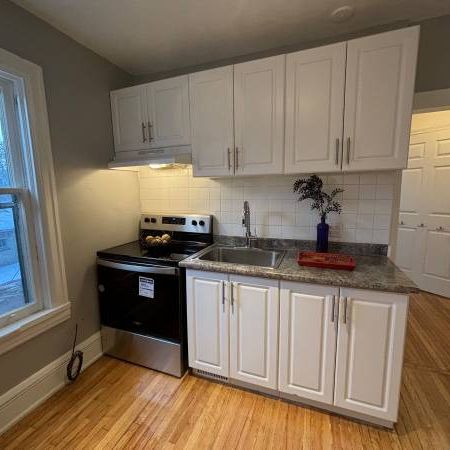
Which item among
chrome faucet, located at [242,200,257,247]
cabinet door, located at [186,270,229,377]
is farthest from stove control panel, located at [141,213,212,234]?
cabinet door, located at [186,270,229,377]

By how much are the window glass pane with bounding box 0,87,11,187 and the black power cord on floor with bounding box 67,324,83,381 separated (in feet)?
3.68

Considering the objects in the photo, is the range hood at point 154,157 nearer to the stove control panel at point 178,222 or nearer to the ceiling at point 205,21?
the stove control panel at point 178,222

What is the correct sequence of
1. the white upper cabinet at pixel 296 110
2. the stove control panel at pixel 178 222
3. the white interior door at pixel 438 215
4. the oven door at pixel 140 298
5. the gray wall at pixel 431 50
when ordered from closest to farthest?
1. the white upper cabinet at pixel 296 110
2. the gray wall at pixel 431 50
3. the oven door at pixel 140 298
4. the stove control panel at pixel 178 222
5. the white interior door at pixel 438 215

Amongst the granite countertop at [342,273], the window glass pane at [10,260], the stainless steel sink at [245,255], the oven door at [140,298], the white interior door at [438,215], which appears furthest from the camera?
the white interior door at [438,215]

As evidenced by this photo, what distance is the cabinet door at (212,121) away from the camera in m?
1.78

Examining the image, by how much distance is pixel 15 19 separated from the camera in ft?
4.87

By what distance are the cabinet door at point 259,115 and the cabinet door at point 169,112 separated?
0.40 meters

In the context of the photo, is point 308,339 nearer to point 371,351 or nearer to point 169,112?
point 371,351

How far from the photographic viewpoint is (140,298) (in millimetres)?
1921

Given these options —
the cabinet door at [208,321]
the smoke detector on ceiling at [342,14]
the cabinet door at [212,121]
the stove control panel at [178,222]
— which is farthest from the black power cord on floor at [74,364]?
the smoke detector on ceiling at [342,14]

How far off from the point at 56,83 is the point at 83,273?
4.43 ft

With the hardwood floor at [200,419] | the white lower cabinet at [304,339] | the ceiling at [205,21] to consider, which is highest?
the ceiling at [205,21]

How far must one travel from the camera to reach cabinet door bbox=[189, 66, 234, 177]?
→ 1781mm

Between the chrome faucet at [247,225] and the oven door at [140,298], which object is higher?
the chrome faucet at [247,225]
